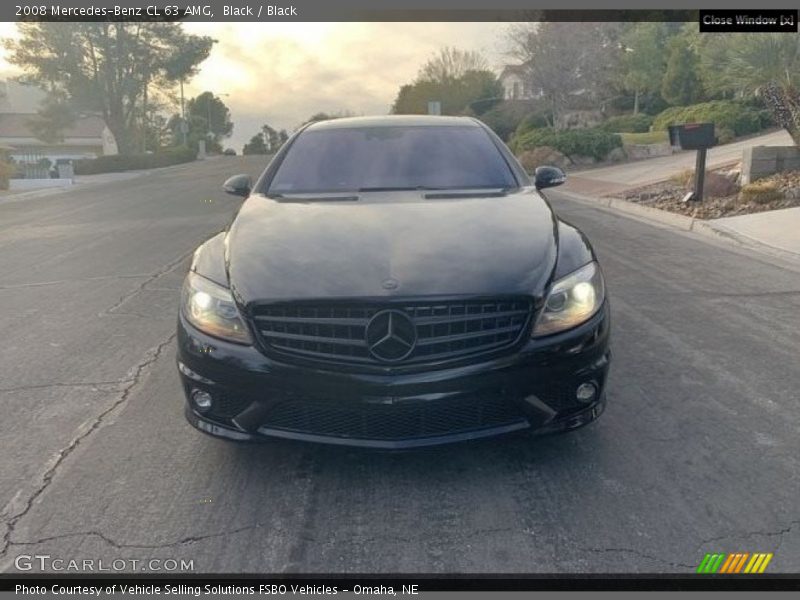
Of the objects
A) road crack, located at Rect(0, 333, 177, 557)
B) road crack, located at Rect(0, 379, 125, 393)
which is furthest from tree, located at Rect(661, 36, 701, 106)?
road crack, located at Rect(0, 379, 125, 393)

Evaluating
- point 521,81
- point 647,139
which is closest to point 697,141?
point 647,139

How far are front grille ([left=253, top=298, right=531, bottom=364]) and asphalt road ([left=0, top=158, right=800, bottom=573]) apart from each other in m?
0.52

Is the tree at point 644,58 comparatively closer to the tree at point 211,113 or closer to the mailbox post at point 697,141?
the mailbox post at point 697,141

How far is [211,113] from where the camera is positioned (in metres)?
97.6

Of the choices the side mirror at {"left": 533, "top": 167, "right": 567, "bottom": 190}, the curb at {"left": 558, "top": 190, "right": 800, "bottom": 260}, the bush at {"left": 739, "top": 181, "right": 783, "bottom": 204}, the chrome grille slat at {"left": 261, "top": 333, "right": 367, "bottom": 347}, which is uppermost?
the side mirror at {"left": 533, "top": 167, "right": 567, "bottom": 190}

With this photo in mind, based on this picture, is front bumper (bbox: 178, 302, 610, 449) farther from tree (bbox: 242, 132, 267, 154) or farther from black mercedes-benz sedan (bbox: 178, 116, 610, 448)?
tree (bbox: 242, 132, 267, 154)

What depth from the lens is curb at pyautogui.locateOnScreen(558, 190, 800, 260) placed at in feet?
29.3

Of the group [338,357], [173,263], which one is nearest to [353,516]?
[338,357]

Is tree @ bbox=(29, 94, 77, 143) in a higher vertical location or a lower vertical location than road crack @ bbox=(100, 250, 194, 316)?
higher

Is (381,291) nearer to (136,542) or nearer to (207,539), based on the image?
(207,539)

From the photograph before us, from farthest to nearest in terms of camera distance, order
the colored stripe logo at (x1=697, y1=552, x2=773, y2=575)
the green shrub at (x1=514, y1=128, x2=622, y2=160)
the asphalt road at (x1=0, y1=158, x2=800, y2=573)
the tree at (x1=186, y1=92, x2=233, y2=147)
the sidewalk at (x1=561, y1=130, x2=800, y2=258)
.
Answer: the tree at (x1=186, y1=92, x2=233, y2=147) < the green shrub at (x1=514, y1=128, x2=622, y2=160) < the sidewalk at (x1=561, y1=130, x2=800, y2=258) < the asphalt road at (x1=0, y1=158, x2=800, y2=573) < the colored stripe logo at (x1=697, y1=552, x2=773, y2=575)

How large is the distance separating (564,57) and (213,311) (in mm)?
29544

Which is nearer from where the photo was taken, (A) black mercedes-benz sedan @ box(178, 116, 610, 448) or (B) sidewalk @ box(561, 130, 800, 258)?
(A) black mercedes-benz sedan @ box(178, 116, 610, 448)

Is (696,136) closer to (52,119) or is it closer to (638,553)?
(638,553)
